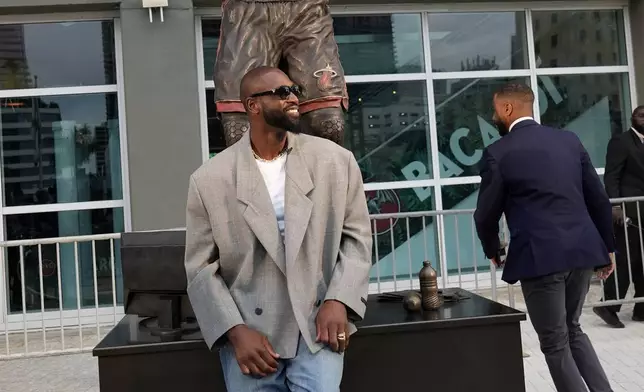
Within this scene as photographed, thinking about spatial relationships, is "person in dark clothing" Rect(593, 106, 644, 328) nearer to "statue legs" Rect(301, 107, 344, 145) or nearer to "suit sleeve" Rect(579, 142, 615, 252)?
"suit sleeve" Rect(579, 142, 615, 252)

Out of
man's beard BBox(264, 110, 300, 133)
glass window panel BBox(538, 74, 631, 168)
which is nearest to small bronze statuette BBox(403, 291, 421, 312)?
man's beard BBox(264, 110, 300, 133)

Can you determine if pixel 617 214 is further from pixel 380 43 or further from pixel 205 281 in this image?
pixel 205 281

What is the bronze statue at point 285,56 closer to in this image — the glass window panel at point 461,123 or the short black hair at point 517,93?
the short black hair at point 517,93

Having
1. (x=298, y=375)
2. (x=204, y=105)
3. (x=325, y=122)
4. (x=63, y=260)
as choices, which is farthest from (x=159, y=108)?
(x=298, y=375)

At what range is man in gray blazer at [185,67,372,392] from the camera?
203 centimetres

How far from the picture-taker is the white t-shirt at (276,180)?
7.09 feet

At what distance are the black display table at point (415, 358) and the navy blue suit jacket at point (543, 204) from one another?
1.71 ft

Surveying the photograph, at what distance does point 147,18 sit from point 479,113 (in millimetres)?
4171

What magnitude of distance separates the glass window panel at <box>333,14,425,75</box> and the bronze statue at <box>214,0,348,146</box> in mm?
5045

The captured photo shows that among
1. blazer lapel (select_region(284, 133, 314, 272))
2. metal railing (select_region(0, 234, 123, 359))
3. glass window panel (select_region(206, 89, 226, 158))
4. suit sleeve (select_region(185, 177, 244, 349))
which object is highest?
glass window panel (select_region(206, 89, 226, 158))

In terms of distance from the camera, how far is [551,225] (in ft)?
9.90

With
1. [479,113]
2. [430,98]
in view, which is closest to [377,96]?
[430,98]

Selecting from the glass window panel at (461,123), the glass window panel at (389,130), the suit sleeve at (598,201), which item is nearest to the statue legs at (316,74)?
the suit sleeve at (598,201)

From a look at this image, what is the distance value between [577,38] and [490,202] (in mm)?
6386
